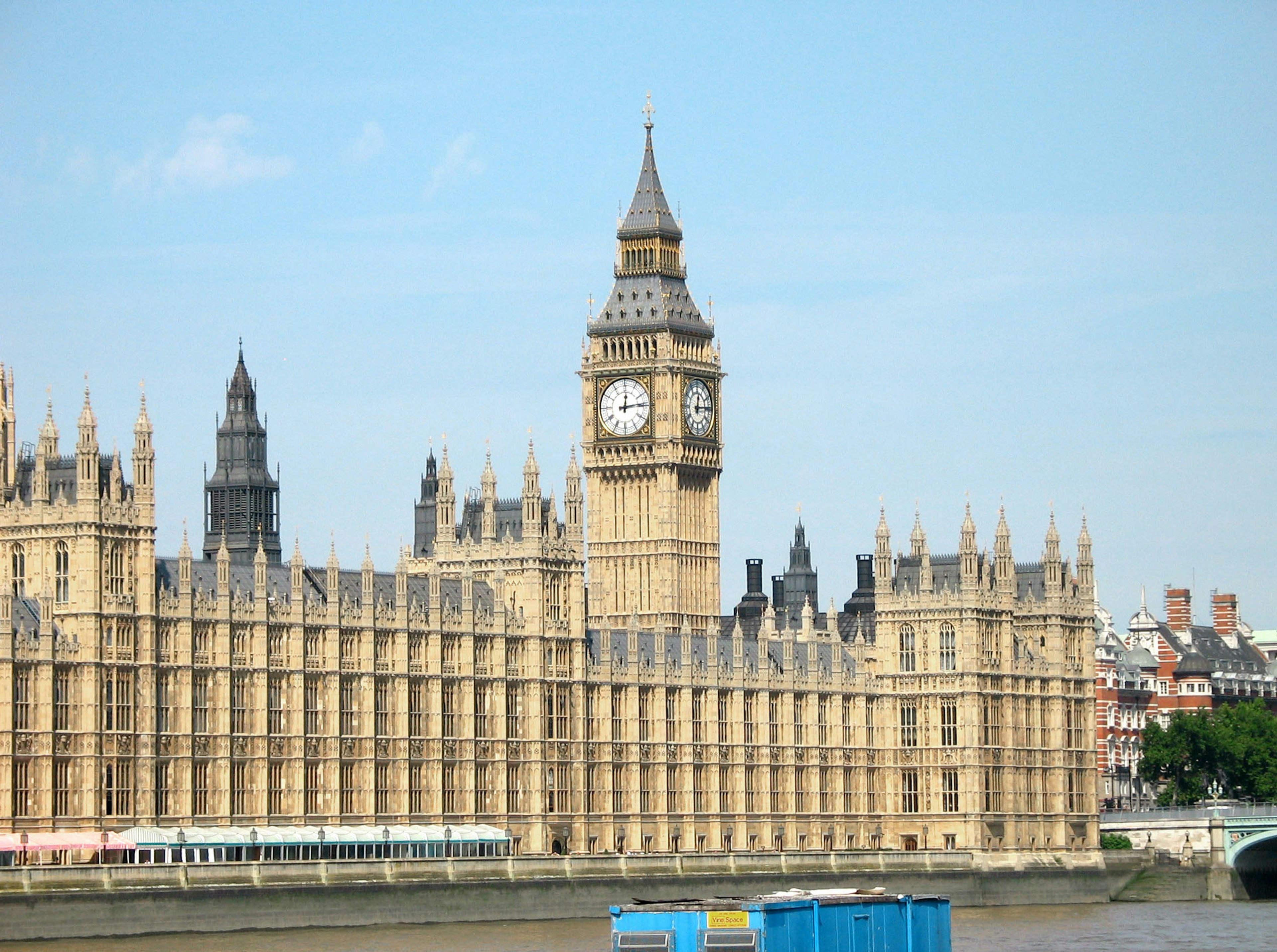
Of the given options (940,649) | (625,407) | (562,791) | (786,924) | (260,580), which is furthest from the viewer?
(625,407)

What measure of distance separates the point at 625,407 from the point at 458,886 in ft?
180

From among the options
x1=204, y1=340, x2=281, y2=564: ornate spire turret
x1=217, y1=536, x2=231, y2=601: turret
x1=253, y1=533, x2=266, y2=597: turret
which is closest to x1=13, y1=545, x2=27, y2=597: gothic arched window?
x1=217, y1=536, x2=231, y2=601: turret

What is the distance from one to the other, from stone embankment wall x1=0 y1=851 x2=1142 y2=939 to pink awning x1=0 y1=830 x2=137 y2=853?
16.3 feet

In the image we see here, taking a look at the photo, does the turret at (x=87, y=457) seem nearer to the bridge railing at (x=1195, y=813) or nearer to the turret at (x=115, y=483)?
the turret at (x=115, y=483)

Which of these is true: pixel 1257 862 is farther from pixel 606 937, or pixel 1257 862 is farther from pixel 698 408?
pixel 606 937

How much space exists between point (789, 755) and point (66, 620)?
168 ft

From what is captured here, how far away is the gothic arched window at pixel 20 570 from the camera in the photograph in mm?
133000

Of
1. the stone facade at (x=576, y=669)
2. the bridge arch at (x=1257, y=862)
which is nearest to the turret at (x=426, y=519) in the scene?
the stone facade at (x=576, y=669)

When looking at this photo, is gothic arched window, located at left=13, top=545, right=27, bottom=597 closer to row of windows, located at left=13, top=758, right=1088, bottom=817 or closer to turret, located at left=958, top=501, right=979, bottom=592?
row of windows, located at left=13, top=758, right=1088, bottom=817

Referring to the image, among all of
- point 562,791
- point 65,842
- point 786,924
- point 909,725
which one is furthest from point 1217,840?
point 786,924

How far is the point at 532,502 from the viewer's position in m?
159

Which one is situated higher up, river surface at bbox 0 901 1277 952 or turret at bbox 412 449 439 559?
turret at bbox 412 449 439 559

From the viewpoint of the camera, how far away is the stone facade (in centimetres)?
13238

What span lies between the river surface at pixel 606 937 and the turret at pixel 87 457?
18.9 m
